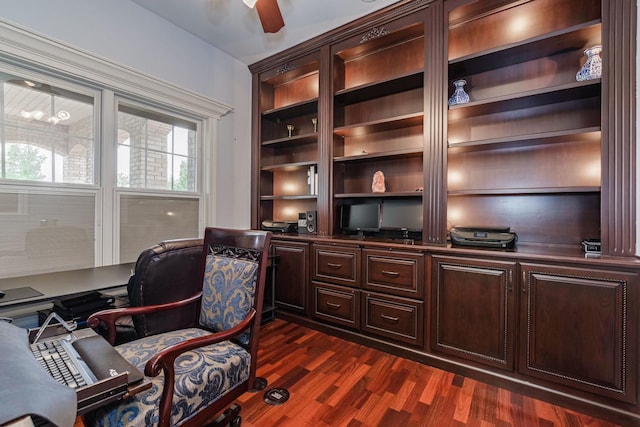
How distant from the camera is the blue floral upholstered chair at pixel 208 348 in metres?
1.01

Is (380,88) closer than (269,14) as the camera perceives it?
No

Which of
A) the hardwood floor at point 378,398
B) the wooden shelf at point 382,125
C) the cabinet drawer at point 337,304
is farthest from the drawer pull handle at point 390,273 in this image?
the wooden shelf at point 382,125

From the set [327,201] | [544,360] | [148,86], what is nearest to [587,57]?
[544,360]

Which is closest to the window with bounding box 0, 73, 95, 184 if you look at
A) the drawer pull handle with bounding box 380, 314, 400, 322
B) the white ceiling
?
the white ceiling

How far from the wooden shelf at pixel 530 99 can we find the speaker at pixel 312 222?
1540 millimetres

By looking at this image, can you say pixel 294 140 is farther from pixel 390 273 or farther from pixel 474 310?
pixel 474 310

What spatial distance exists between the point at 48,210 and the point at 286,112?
92.5 inches

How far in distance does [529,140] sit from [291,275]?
2.25 m

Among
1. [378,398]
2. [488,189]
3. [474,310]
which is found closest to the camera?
[378,398]

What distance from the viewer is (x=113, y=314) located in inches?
52.3

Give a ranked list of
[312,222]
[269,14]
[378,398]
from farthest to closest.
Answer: [312,222] → [269,14] → [378,398]

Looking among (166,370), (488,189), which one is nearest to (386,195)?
(488,189)

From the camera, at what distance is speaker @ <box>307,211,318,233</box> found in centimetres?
300

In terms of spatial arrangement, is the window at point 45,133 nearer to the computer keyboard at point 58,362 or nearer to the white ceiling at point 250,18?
the white ceiling at point 250,18
